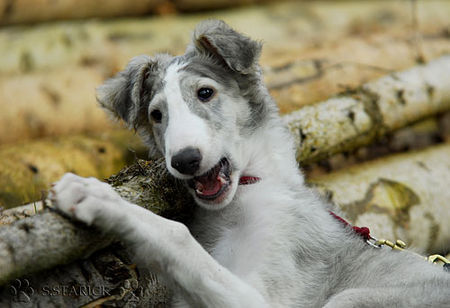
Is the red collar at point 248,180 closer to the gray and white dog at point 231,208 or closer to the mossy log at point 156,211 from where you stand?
the gray and white dog at point 231,208

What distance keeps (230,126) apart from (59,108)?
421 centimetres

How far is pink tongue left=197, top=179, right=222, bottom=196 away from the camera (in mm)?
3891

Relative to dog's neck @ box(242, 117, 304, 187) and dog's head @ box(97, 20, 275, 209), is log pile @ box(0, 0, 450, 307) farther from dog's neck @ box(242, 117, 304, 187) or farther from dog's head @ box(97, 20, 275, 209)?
dog's neck @ box(242, 117, 304, 187)

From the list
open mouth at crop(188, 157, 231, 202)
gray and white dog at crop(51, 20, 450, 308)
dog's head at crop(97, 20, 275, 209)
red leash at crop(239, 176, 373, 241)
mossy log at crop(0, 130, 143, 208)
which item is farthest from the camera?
mossy log at crop(0, 130, 143, 208)

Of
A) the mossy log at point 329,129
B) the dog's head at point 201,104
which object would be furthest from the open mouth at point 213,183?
the mossy log at point 329,129

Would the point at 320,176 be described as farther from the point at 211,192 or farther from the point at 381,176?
the point at 211,192

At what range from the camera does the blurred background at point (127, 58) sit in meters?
6.82

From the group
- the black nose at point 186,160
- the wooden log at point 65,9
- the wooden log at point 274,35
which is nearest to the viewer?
the black nose at point 186,160

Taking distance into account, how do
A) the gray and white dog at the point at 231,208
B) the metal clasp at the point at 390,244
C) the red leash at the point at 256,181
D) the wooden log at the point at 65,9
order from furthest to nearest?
the wooden log at the point at 65,9
the red leash at the point at 256,181
the metal clasp at the point at 390,244
the gray and white dog at the point at 231,208

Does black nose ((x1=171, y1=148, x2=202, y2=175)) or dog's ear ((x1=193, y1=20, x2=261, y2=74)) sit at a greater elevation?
dog's ear ((x1=193, y1=20, x2=261, y2=74))

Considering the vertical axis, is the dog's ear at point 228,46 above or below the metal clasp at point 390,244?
above

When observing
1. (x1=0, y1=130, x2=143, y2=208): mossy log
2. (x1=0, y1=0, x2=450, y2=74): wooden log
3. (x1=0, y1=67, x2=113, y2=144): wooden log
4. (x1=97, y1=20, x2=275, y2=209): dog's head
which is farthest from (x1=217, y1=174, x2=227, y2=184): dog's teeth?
(x1=0, y1=67, x2=113, y2=144): wooden log

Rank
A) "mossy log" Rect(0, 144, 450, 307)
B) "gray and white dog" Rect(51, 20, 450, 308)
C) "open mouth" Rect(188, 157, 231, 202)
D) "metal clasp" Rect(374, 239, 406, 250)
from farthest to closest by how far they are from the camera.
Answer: "metal clasp" Rect(374, 239, 406, 250)
"open mouth" Rect(188, 157, 231, 202)
"gray and white dog" Rect(51, 20, 450, 308)
"mossy log" Rect(0, 144, 450, 307)

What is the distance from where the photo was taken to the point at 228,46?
429cm
